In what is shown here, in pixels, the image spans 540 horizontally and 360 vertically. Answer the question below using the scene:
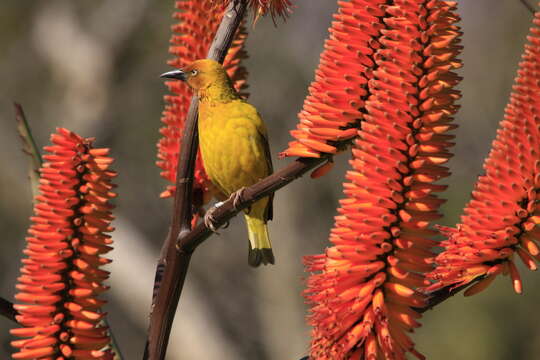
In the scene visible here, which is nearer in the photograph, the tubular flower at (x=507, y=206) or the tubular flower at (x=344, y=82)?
the tubular flower at (x=507, y=206)

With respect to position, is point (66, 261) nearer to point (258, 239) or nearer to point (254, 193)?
point (254, 193)

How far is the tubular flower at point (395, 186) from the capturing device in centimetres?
100

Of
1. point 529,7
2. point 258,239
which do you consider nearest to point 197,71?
point 529,7

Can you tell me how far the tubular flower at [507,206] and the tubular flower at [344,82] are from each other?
0.19 metres

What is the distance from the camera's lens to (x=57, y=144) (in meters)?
1.20

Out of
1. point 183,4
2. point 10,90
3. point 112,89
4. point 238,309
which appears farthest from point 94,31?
point 183,4

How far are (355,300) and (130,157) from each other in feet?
39.3

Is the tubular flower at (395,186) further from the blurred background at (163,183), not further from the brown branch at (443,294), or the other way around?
the blurred background at (163,183)

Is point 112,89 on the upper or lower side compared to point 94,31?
lower

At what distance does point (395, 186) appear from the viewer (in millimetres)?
1030

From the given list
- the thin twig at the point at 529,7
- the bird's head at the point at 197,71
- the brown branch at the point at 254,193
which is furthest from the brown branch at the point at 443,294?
the bird's head at the point at 197,71

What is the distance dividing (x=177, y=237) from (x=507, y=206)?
20.8 inches

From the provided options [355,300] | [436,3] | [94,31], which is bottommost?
[94,31]

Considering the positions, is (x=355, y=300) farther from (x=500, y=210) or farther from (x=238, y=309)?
(x=238, y=309)
